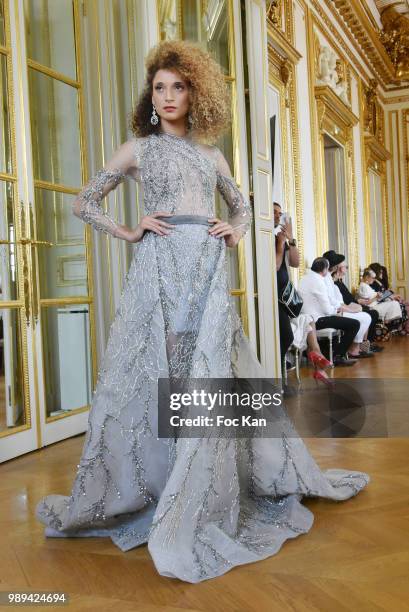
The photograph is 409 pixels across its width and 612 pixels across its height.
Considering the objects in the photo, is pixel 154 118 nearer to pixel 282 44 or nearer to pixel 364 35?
pixel 282 44

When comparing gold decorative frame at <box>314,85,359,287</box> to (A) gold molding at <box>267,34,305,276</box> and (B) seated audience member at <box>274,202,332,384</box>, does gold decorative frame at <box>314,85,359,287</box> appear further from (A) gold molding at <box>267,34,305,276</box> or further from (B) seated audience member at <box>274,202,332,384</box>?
(B) seated audience member at <box>274,202,332,384</box>

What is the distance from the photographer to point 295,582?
1.92 meters

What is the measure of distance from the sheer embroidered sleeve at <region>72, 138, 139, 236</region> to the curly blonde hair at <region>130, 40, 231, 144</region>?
0.11 metres

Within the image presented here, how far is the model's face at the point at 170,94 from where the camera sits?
2414 millimetres

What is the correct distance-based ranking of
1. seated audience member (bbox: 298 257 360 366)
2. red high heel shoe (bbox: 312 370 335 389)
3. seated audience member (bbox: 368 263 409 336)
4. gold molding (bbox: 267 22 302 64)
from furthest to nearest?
seated audience member (bbox: 368 263 409 336) → gold molding (bbox: 267 22 302 64) → seated audience member (bbox: 298 257 360 366) → red high heel shoe (bbox: 312 370 335 389)

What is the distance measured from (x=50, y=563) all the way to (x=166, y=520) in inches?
15.5

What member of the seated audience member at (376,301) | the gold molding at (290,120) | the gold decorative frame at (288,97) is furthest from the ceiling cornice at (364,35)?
the seated audience member at (376,301)

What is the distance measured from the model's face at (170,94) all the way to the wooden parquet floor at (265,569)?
4.77 feet

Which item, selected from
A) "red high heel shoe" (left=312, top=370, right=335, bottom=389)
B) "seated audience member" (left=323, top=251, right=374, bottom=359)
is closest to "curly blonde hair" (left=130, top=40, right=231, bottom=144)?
"red high heel shoe" (left=312, top=370, right=335, bottom=389)

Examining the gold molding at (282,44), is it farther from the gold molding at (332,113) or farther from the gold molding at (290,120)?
the gold molding at (332,113)

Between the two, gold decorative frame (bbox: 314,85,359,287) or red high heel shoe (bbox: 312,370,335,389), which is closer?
red high heel shoe (bbox: 312,370,335,389)

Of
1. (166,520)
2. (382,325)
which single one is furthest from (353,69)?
(166,520)

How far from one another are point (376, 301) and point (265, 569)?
889cm

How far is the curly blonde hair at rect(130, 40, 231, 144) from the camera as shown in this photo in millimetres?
2416
